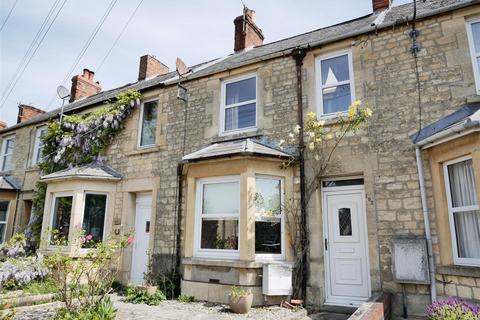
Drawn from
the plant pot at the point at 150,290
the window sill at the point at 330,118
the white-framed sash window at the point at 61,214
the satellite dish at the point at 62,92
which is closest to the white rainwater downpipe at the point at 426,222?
the window sill at the point at 330,118

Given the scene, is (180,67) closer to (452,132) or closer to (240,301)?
(240,301)

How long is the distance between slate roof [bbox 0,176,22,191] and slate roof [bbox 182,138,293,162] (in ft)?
30.9

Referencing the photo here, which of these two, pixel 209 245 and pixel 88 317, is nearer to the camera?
pixel 88 317

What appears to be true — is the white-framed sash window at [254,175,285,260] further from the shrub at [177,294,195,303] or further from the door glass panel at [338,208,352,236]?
the shrub at [177,294,195,303]

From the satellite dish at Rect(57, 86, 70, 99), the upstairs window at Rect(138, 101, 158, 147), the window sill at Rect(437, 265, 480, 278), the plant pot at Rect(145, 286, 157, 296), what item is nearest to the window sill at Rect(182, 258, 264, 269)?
the plant pot at Rect(145, 286, 157, 296)

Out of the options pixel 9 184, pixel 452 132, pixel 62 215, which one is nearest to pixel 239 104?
pixel 452 132

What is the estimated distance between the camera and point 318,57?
25.1 ft

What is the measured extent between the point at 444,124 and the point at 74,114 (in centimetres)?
1140

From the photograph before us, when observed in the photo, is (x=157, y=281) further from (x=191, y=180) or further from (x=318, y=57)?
(x=318, y=57)

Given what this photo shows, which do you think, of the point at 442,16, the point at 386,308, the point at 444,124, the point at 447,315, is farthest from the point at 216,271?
the point at 442,16

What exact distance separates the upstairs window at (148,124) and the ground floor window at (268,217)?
4.19 meters

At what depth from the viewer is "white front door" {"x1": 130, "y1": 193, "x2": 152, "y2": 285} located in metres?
9.00

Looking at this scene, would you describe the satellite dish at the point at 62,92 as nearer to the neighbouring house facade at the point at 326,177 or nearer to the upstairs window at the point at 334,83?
the neighbouring house facade at the point at 326,177

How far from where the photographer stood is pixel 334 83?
736cm
